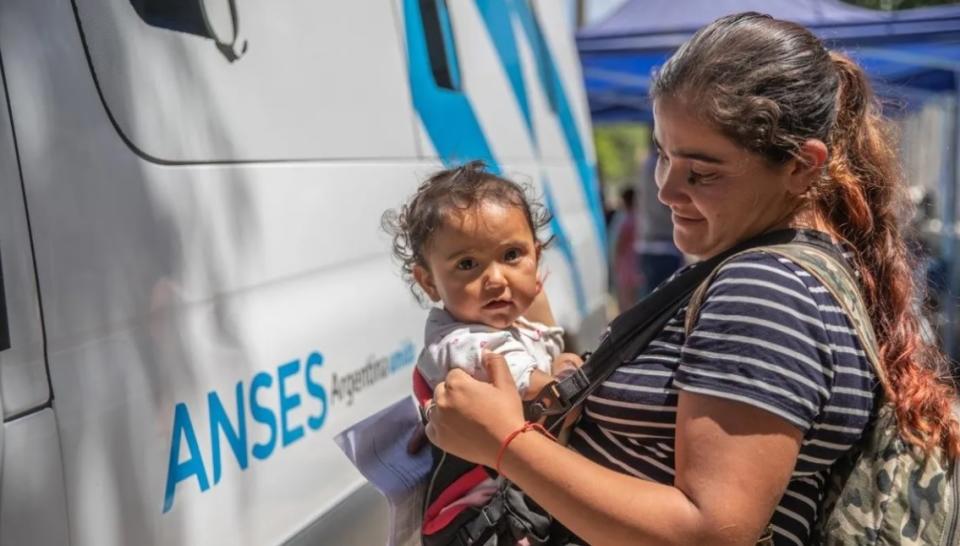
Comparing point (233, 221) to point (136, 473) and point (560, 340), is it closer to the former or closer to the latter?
point (136, 473)

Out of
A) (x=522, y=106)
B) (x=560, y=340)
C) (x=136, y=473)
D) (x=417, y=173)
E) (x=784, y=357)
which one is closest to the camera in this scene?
(x=784, y=357)

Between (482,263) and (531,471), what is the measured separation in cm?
50

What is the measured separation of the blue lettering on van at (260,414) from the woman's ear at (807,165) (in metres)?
0.96

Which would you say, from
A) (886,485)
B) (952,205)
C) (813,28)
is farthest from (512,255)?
(952,205)

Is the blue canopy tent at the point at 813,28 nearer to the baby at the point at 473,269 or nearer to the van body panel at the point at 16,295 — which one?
the baby at the point at 473,269

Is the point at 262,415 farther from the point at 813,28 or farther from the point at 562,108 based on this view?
the point at 813,28

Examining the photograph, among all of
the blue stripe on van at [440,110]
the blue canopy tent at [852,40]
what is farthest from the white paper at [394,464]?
the blue canopy tent at [852,40]

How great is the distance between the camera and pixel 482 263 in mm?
1620

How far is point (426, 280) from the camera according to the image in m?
1.69

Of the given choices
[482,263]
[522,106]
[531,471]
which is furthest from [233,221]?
[522,106]

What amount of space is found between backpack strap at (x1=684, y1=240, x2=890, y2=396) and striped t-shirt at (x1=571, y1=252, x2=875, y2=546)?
0.01 meters

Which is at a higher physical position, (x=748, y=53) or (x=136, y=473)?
(x=748, y=53)

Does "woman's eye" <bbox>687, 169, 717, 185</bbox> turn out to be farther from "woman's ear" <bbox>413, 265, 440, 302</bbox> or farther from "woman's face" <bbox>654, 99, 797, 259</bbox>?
"woman's ear" <bbox>413, 265, 440, 302</bbox>

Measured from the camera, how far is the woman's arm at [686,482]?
1.12 m
